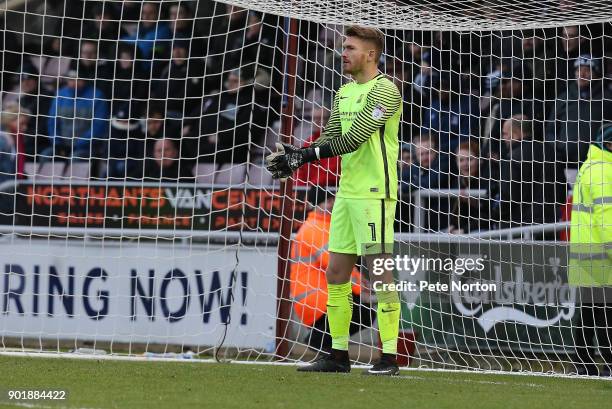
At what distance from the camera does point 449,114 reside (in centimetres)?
1012

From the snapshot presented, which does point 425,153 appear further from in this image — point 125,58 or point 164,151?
point 125,58

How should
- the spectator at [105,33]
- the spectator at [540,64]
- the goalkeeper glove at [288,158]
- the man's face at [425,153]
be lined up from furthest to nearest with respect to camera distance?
1. the spectator at [105,33]
2. the spectator at [540,64]
3. the man's face at [425,153]
4. the goalkeeper glove at [288,158]

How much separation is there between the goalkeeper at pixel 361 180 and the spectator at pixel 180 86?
487cm

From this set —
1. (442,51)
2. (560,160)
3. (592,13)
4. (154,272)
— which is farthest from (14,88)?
(592,13)

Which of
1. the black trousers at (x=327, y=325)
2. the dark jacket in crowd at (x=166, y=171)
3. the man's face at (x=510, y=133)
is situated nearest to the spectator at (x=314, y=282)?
the black trousers at (x=327, y=325)

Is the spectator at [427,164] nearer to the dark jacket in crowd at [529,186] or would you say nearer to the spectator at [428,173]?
the spectator at [428,173]

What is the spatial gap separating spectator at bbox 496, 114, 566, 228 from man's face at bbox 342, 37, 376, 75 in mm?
2733

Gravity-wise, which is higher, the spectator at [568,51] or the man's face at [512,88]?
the spectator at [568,51]

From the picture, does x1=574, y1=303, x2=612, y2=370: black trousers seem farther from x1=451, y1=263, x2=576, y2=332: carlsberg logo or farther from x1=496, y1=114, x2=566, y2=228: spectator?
x1=496, y1=114, x2=566, y2=228: spectator

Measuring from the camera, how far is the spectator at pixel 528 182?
395 inches

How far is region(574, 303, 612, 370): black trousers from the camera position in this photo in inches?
356

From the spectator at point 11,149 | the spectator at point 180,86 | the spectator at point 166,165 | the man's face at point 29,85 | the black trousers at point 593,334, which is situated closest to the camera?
the black trousers at point 593,334

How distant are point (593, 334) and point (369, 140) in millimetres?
2759

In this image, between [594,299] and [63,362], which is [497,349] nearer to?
[594,299]
